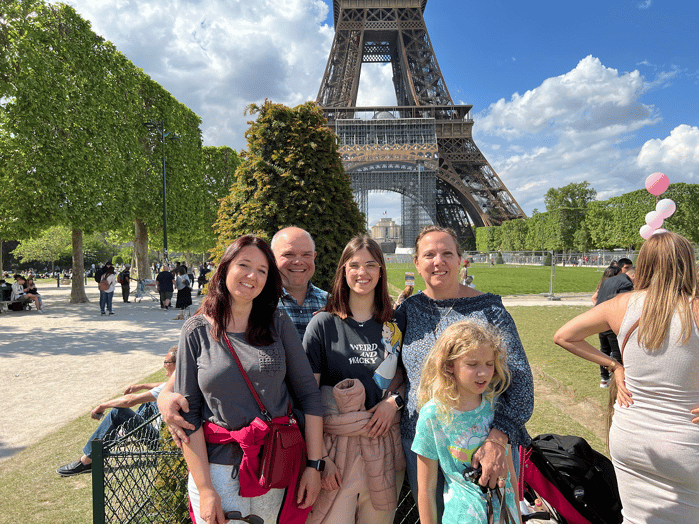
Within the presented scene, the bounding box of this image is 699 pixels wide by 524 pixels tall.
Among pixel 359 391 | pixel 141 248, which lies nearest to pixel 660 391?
pixel 359 391

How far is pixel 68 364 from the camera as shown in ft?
22.3

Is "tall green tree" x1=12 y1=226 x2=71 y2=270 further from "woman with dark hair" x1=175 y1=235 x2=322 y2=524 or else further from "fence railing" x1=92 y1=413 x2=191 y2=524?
"woman with dark hair" x1=175 y1=235 x2=322 y2=524

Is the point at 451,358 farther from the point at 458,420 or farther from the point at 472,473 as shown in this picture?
the point at 472,473

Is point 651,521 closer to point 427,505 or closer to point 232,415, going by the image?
point 427,505

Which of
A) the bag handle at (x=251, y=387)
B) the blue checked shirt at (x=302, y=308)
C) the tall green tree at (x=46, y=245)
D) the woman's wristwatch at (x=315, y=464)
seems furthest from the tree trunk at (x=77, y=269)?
the tall green tree at (x=46, y=245)

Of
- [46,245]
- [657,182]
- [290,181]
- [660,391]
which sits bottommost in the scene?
[660,391]

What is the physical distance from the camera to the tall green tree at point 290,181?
3.85m

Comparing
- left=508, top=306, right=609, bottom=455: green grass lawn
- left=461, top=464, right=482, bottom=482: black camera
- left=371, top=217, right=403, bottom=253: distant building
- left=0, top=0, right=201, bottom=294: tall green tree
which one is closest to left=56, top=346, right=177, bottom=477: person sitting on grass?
left=461, top=464, right=482, bottom=482: black camera

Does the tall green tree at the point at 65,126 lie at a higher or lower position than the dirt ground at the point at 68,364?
higher

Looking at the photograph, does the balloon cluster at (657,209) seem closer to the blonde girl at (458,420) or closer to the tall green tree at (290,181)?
the blonde girl at (458,420)

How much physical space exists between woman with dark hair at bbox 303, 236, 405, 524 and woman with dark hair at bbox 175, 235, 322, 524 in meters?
0.12

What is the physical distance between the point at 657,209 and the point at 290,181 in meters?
3.66

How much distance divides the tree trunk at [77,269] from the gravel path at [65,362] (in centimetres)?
269

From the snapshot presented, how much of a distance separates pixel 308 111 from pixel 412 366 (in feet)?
9.75
